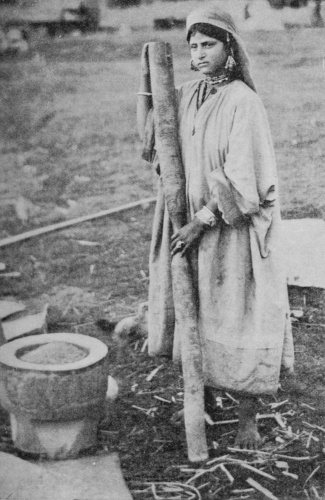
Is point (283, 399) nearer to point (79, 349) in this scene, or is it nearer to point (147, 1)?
point (79, 349)

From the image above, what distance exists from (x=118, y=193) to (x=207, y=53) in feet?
2.96

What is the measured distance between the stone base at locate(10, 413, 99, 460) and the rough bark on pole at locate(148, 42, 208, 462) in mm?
445

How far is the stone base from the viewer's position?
2939 mm

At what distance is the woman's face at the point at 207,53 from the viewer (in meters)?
2.75

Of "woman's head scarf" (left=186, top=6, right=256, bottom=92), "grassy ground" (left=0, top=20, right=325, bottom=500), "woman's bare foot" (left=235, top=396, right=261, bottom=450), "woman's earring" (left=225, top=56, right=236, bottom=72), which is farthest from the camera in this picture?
"woman's bare foot" (left=235, top=396, right=261, bottom=450)

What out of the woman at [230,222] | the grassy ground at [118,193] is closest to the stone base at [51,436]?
the grassy ground at [118,193]

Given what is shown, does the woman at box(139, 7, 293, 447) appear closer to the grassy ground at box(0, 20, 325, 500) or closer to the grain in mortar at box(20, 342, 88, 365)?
the grassy ground at box(0, 20, 325, 500)

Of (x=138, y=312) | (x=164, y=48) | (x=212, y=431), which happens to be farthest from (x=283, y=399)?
(x=164, y=48)

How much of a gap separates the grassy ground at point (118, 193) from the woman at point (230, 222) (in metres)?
0.26

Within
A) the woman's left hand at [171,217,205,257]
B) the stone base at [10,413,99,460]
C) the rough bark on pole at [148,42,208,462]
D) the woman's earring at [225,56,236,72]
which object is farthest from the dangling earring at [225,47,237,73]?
the stone base at [10,413,99,460]

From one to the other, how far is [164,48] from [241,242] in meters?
0.81

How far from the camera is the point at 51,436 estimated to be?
295 cm

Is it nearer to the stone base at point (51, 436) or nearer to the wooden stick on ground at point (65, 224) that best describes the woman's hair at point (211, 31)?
the wooden stick on ground at point (65, 224)

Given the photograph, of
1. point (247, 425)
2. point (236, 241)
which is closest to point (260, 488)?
point (247, 425)
